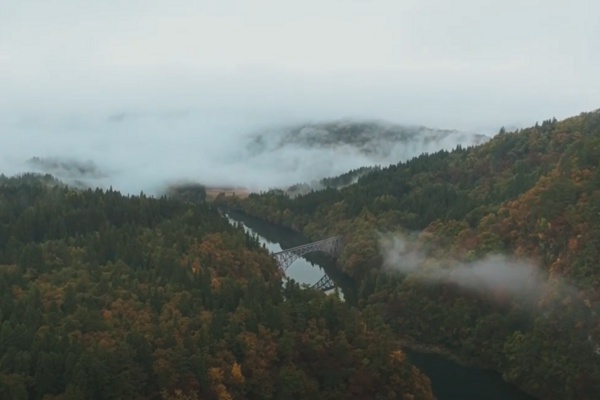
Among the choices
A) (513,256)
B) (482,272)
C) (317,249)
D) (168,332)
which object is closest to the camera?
(168,332)

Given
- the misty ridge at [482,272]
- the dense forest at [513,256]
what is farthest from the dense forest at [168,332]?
the misty ridge at [482,272]

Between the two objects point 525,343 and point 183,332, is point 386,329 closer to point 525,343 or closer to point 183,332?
point 525,343

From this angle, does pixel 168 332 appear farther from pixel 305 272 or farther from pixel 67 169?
pixel 67 169

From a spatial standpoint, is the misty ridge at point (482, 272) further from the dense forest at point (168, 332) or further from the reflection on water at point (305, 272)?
the reflection on water at point (305, 272)

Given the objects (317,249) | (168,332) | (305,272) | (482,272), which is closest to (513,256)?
(482,272)

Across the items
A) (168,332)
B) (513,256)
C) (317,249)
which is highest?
(513,256)
